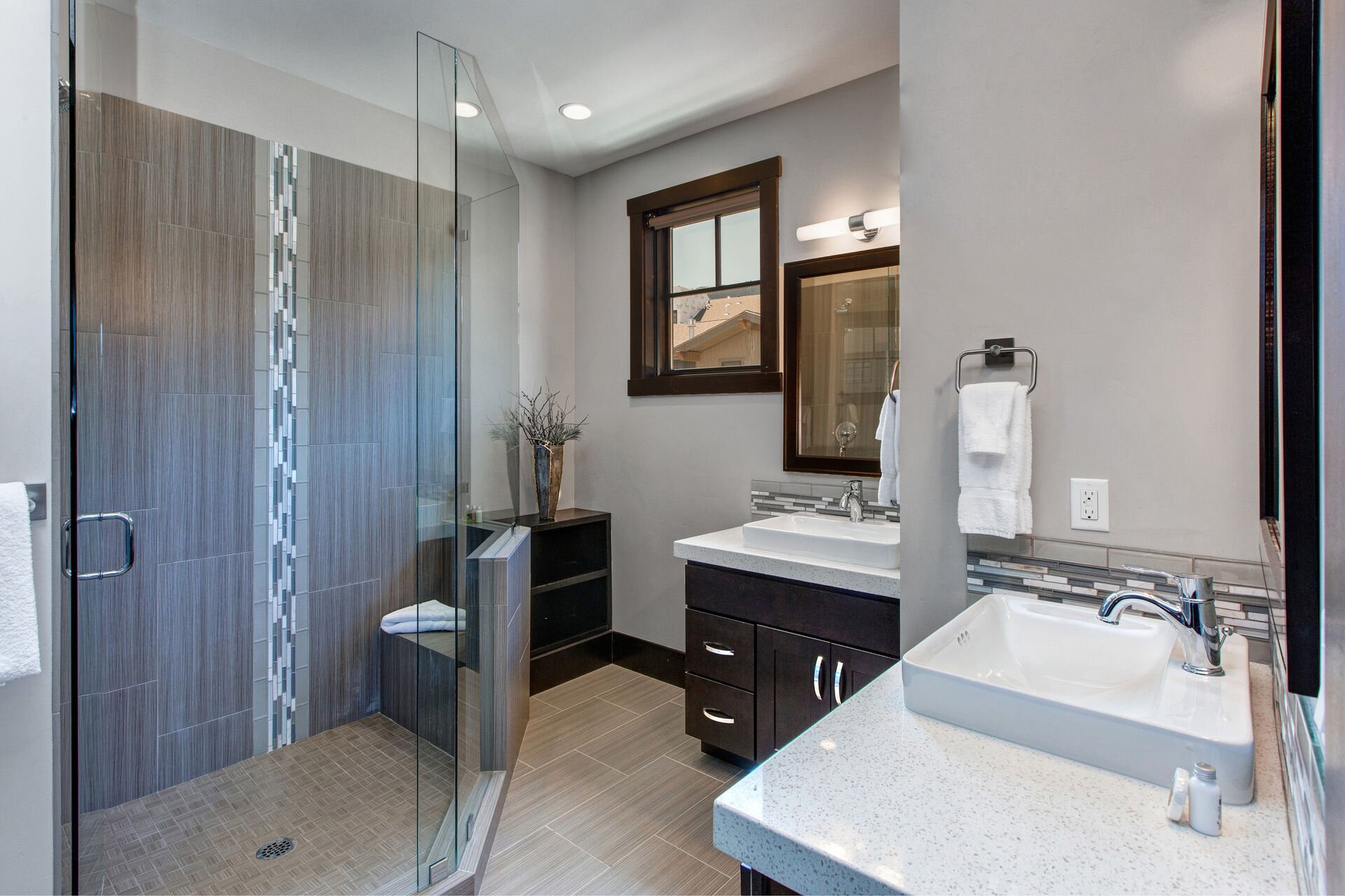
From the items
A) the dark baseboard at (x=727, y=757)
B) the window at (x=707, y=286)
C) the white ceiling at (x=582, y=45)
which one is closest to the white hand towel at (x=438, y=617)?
the dark baseboard at (x=727, y=757)

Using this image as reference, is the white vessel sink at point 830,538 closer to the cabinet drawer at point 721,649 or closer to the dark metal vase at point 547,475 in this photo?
the cabinet drawer at point 721,649

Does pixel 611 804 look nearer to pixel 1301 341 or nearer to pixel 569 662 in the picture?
pixel 569 662

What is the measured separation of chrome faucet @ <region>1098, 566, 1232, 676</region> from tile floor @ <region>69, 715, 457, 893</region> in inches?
66.0

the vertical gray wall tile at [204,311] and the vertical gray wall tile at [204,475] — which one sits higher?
the vertical gray wall tile at [204,311]

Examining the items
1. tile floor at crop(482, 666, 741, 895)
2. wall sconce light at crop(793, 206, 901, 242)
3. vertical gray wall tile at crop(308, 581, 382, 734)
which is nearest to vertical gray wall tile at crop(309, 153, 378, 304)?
vertical gray wall tile at crop(308, 581, 382, 734)

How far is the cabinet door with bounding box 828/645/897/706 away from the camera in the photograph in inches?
78.8

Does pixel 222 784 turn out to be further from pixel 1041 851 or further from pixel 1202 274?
pixel 1202 274

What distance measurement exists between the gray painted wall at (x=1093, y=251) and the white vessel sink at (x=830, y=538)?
0.32m

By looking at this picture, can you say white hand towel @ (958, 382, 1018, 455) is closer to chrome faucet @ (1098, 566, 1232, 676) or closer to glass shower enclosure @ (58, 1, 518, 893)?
chrome faucet @ (1098, 566, 1232, 676)

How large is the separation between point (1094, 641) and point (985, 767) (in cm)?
56

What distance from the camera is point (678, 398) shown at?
10.6 ft

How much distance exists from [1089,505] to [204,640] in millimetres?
2708

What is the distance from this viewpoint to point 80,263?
5.55 feet

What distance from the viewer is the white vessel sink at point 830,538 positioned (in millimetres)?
2066
